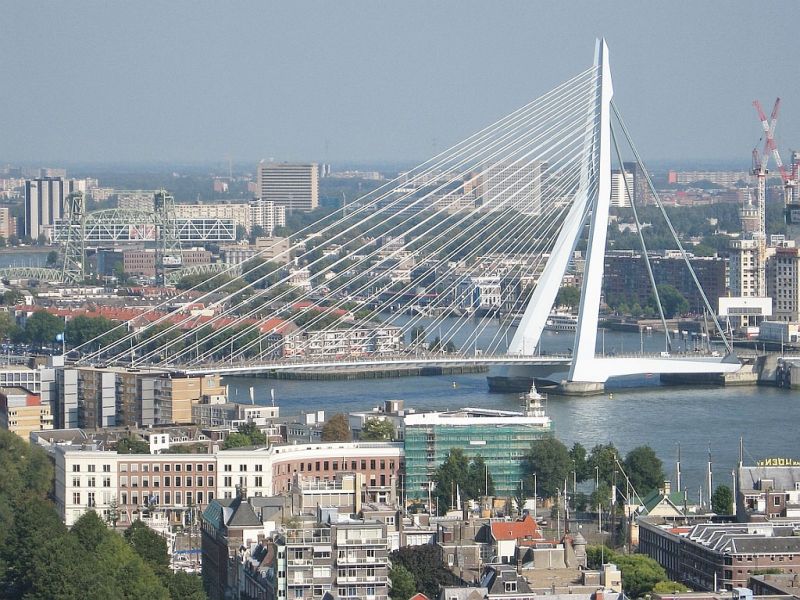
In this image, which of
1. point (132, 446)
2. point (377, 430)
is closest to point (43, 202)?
point (377, 430)

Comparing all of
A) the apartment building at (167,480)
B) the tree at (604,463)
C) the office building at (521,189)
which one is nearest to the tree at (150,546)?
the apartment building at (167,480)

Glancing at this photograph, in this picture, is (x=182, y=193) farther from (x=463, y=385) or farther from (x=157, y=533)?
(x=157, y=533)

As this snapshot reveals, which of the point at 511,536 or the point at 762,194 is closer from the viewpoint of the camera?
the point at 511,536

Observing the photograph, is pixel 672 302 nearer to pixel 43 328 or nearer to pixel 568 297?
pixel 568 297

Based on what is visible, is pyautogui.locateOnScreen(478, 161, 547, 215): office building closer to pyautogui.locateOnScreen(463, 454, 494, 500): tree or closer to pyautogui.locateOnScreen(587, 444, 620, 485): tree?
pyautogui.locateOnScreen(587, 444, 620, 485): tree

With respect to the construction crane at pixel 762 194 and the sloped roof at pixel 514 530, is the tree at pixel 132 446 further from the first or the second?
the construction crane at pixel 762 194

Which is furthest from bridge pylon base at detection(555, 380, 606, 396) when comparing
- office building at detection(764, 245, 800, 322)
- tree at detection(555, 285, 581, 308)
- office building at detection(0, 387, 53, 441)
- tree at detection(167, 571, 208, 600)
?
tree at detection(555, 285, 581, 308)

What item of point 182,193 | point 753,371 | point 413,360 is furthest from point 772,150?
point 182,193
